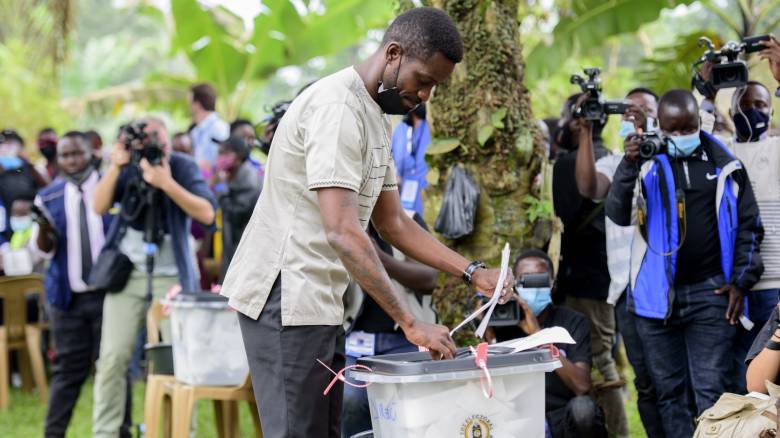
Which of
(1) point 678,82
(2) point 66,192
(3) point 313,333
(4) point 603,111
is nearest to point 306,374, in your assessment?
(3) point 313,333

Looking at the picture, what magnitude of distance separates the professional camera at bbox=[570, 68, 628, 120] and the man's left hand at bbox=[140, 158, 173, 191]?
2443 millimetres

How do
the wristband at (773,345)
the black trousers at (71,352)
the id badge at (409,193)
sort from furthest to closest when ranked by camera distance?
the black trousers at (71,352) → the id badge at (409,193) → the wristband at (773,345)

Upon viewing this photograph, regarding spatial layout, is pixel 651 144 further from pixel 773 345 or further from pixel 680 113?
pixel 773 345

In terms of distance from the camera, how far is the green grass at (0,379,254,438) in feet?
24.1

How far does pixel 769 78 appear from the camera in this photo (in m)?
7.70

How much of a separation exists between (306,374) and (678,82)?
26.3 ft

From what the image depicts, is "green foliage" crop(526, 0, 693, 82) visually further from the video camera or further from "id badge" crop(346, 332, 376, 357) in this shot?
"id badge" crop(346, 332, 376, 357)

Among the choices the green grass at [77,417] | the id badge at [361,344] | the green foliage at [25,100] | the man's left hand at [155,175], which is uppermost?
the green foliage at [25,100]

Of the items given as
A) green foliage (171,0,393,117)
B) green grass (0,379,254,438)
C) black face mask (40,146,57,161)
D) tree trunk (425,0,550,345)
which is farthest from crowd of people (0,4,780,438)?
green foliage (171,0,393,117)

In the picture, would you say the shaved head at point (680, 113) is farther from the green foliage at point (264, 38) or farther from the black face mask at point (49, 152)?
the green foliage at point (264, 38)

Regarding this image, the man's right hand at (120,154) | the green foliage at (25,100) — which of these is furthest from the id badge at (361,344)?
the green foliage at (25,100)

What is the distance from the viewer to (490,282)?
11.3 ft

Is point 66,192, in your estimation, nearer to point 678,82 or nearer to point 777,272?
point 777,272

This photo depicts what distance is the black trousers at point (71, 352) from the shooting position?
20.4 ft
